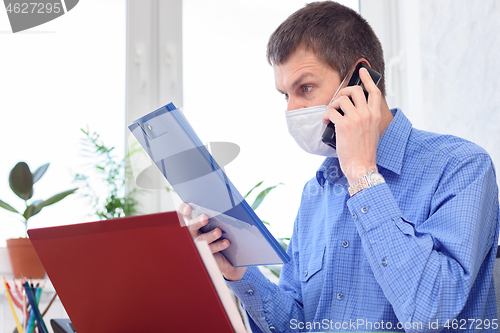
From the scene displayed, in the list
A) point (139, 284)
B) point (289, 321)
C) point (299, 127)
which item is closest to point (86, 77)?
point (299, 127)

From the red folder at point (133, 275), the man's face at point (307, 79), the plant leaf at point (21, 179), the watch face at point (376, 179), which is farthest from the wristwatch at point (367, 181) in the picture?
the plant leaf at point (21, 179)

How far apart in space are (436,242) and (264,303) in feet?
1.29

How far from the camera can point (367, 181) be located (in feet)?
2.53

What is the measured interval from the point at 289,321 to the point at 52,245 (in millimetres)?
574

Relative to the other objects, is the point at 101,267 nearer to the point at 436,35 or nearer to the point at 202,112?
the point at 202,112

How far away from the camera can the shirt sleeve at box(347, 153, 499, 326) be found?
2.21 feet

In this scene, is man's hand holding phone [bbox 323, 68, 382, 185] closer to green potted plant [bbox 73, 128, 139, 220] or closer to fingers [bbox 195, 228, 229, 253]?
fingers [bbox 195, 228, 229, 253]

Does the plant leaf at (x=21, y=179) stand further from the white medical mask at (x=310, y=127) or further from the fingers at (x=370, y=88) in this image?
the fingers at (x=370, y=88)

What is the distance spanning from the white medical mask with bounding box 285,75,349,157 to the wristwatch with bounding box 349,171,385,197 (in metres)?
0.19

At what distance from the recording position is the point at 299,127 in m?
0.97

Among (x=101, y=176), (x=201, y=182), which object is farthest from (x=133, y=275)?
(x=101, y=176)

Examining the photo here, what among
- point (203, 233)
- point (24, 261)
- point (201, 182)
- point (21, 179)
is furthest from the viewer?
point (21, 179)

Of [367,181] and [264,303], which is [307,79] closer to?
[367,181]

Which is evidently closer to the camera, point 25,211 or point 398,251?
point 398,251
